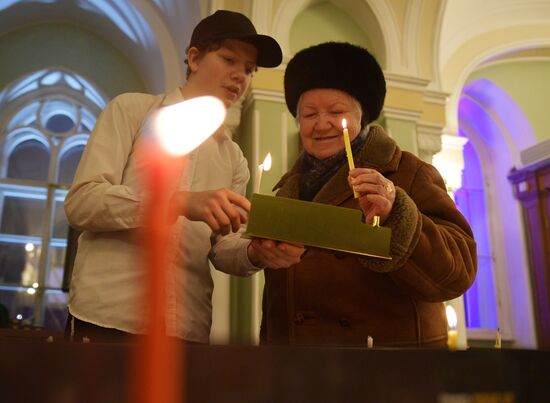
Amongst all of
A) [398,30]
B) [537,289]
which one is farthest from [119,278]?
[537,289]

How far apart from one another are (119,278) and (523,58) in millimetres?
8025

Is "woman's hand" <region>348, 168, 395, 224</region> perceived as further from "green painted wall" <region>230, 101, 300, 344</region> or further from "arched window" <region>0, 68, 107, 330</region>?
"arched window" <region>0, 68, 107, 330</region>

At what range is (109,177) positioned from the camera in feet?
4.98

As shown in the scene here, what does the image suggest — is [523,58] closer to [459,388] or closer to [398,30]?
[398,30]

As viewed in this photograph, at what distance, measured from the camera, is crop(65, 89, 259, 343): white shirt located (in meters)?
1.42

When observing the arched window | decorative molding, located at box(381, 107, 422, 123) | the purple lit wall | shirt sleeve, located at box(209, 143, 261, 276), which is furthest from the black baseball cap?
the purple lit wall

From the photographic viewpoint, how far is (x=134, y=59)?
686cm

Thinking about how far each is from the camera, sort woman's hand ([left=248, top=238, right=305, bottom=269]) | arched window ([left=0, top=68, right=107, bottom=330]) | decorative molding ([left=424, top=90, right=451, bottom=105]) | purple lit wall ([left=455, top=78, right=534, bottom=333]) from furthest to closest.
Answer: purple lit wall ([left=455, top=78, right=534, bottom=333]) → arched window ([left=0, top=68, right=107, bottom=330]) → decorative molding ([left=424, top=90, right=451, bottom=105]) → woman's hand ([left=248, top=238, right=305, bottom=269])

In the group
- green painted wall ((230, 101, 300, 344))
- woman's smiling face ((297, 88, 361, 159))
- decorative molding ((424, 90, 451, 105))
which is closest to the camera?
woman's smiling face ((297, 88, 361, 159))

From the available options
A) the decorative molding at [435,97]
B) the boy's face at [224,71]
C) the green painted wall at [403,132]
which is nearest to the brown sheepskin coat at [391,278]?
the boy's face at [224,71]

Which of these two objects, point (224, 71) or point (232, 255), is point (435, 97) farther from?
point (232, 255)

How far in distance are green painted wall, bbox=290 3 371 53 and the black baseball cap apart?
293 centimetres

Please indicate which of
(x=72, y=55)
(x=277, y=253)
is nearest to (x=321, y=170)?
(x=277, y=253)

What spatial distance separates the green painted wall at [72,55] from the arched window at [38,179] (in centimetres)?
14
